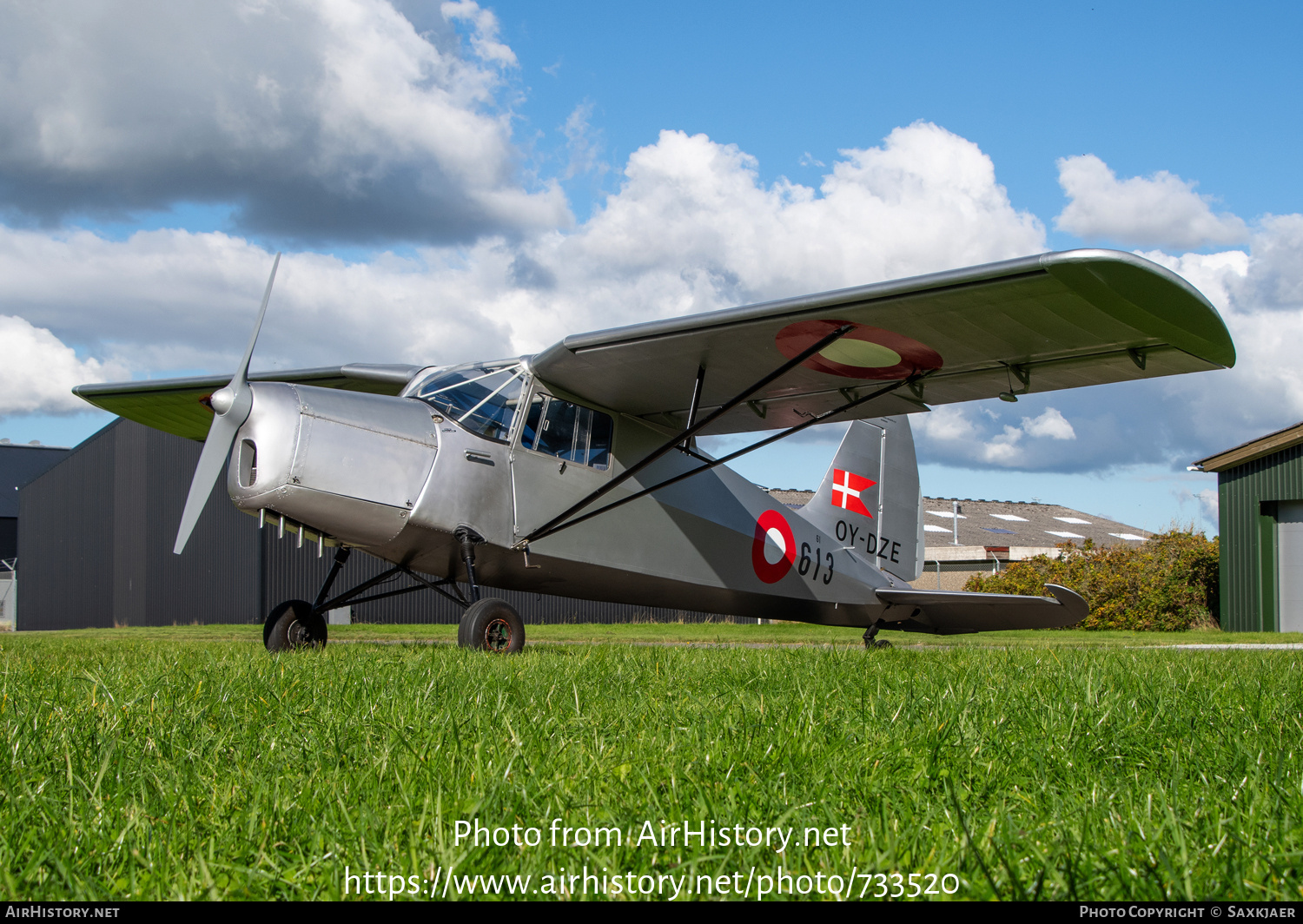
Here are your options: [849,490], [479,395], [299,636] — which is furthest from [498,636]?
[849,490]

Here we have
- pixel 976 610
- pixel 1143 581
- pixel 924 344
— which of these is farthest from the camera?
pixel 1143 581

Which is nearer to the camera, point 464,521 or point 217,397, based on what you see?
point 217,397

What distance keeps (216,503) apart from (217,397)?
21.2 metres

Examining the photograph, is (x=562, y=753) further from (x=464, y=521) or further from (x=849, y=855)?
(x=464, y=521)

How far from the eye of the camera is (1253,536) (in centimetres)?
2119

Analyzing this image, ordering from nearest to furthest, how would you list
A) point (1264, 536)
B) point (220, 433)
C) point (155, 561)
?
point (220, 433)
point (1264, 536)
point (155, 561)

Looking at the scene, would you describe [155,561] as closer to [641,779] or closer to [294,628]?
[294,628]

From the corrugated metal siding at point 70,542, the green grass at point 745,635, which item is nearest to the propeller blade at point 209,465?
the green grass at point 745,635

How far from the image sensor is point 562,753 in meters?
2.30

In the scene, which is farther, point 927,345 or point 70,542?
point 70,542

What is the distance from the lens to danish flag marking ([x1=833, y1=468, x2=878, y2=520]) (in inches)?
430

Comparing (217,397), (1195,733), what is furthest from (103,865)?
(217,397)

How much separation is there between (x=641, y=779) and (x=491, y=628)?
15.8 feet

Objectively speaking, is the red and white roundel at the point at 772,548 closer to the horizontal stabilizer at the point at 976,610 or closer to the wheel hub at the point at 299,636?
the horizontal stabilizer at the point at 976,610
